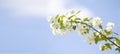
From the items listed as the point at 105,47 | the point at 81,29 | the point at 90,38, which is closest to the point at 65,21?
the point at 81,29

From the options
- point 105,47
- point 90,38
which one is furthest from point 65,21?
point 105,47

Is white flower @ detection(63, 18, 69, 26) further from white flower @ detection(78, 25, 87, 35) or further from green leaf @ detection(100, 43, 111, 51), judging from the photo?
green leaf @ detection(100, 43, 111, 51)

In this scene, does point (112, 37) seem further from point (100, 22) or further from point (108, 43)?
point (100, 22)

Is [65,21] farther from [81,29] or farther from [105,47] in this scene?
[105,47]

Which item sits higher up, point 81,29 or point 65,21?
point 65,21

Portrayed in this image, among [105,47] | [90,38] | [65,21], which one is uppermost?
[65,21]

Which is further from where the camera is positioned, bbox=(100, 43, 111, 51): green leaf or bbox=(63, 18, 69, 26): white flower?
bbox=(63, 18, 69, 26): white flower

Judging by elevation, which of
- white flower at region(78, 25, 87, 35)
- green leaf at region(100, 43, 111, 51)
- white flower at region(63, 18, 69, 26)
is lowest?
green leaf at region(100, 43, 111, 51)

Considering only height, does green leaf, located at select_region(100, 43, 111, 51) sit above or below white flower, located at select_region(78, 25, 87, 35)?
below

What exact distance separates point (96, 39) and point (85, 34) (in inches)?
6.2

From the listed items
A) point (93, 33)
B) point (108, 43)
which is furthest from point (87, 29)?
point (108, 43)

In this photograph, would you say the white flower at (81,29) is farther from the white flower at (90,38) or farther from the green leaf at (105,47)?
the green leaf at (105,47)

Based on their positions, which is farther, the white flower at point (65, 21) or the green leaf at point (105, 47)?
the white flower at point (65, 21)

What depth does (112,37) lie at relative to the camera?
9.61ft
